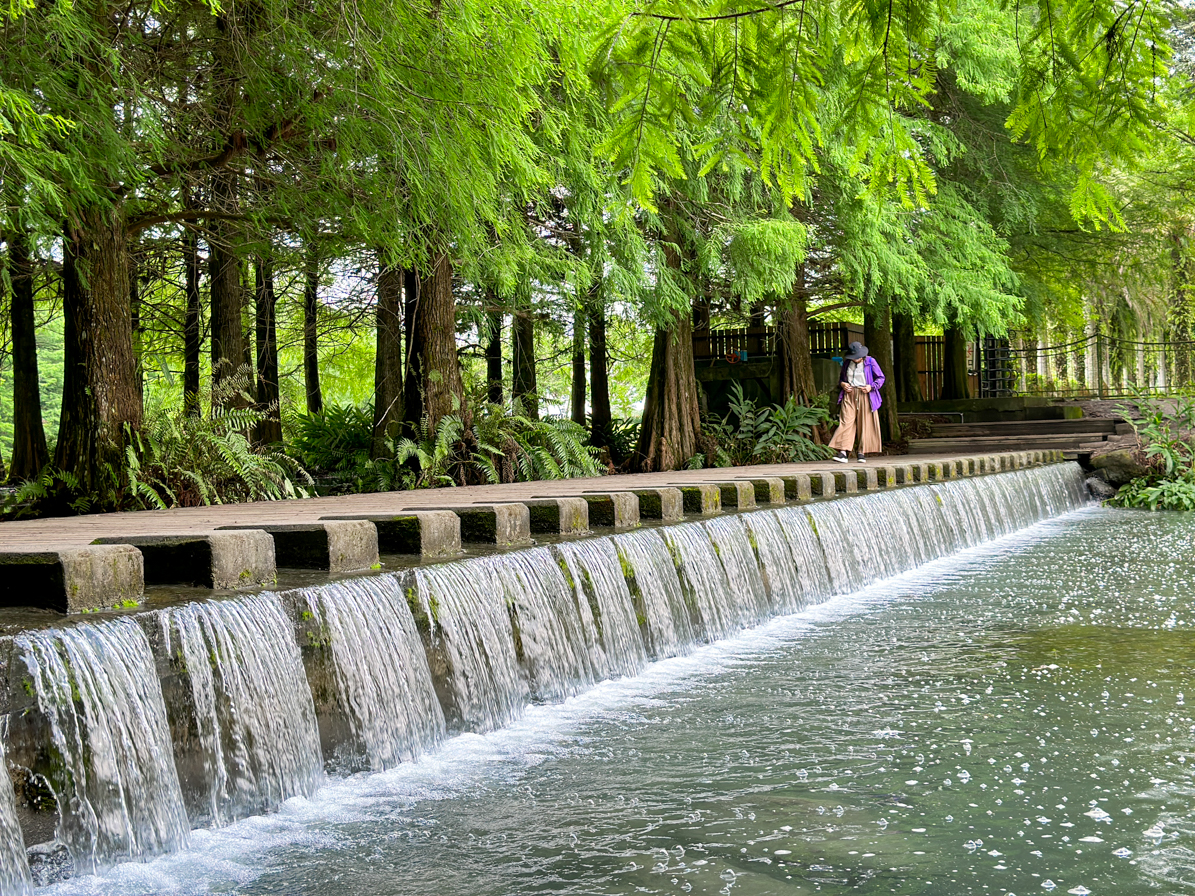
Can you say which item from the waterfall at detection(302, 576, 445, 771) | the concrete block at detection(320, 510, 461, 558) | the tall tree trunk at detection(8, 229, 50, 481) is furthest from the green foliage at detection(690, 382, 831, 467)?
the waterfall at detection(302, 576, 445, 771)

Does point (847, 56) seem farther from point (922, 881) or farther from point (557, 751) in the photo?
point (557, 751)

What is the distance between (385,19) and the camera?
9.30 meters

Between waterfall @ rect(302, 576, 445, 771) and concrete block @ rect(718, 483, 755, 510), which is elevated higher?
concrete block @ rect(718, 483, 755, 510)

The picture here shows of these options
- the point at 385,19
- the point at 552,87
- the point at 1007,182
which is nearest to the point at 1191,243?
the point at 1007,182

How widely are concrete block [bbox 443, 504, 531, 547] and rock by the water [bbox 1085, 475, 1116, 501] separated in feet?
53.2

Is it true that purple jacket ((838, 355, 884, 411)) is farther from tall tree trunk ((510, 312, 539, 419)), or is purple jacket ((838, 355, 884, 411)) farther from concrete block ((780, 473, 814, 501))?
concrete block ((780, 473, 814, 501))

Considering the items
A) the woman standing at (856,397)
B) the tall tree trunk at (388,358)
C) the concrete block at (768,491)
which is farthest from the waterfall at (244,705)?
the woman standing at (856,397)

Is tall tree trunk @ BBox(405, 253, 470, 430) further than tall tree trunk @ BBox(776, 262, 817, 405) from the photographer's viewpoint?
No

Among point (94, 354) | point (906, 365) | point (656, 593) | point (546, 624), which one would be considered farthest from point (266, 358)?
point (906, 365)

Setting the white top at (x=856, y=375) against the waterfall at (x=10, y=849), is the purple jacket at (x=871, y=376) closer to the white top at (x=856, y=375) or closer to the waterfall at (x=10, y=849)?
the white top at (x=856, y=375)

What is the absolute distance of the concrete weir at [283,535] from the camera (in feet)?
14.6

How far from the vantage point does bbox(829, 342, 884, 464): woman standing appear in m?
17.0

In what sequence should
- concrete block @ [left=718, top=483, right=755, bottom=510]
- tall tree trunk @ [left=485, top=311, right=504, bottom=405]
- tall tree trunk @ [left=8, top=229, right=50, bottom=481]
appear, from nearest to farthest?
concrete block @ [left=718, top=483, right=755, bottom=510]
tall tree trunk @ [left=8, top=229, right=50, bottom=481]
tall tree trunk @ [left=485, top=311, right=504, bottom=405]

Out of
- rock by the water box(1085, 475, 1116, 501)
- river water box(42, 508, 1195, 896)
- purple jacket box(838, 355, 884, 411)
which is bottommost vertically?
river water box(42, 508, 1195, 896)
